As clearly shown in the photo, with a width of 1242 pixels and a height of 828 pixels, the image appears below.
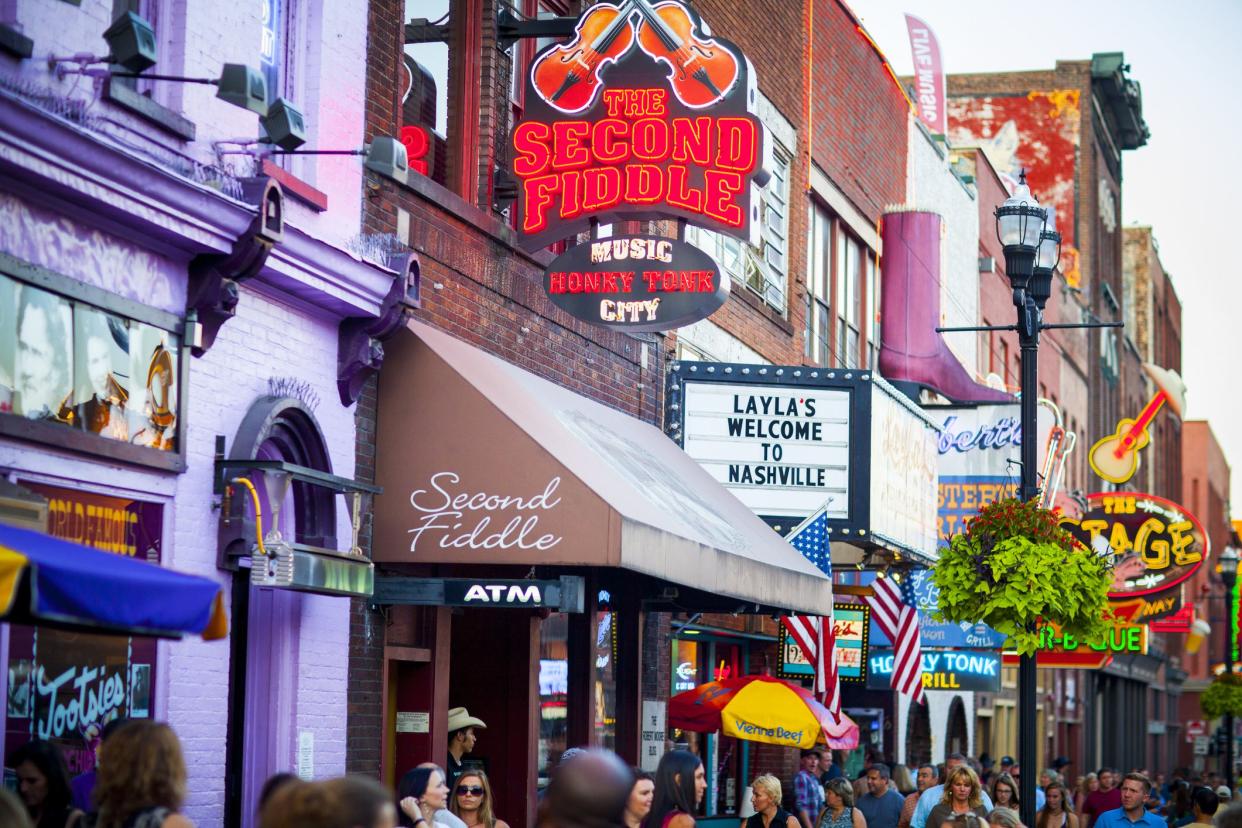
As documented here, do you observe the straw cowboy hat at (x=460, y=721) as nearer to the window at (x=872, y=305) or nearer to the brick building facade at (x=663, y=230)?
the brick building facade at (x=663, y=230)

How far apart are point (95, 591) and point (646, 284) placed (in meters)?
7.83

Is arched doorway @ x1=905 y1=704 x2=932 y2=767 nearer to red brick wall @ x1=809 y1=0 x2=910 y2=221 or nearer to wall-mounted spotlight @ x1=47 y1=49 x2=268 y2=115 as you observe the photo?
red brick wall @ x1=809 y1=0 x2=910 y2=221

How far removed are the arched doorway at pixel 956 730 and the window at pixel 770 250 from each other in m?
13.3

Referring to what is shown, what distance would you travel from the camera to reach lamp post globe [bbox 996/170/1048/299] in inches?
647

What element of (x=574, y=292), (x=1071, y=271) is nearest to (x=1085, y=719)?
(x=1071, y=271)

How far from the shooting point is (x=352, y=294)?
12.7m

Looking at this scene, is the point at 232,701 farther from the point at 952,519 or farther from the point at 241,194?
the point at 952,519

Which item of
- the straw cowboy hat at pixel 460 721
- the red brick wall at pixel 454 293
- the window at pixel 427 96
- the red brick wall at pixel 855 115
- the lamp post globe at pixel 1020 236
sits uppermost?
the red brick wall at pixel 855 115

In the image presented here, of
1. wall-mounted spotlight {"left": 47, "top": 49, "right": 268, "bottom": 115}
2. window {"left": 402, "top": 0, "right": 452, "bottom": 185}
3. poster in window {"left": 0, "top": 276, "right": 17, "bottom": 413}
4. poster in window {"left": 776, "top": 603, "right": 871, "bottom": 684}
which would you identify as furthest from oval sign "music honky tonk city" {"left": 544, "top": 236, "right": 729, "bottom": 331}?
poster in window {"left": 776, "top": 603, "right": 871, "bottom": 684}

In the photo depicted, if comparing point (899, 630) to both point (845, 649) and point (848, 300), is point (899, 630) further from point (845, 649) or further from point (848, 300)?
point (848, 300)

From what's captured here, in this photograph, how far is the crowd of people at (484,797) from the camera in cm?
515

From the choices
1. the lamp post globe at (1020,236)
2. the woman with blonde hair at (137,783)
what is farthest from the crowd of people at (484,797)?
the lamp post globe at (1020,236)

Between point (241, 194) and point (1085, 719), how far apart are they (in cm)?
4576

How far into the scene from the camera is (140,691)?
34.8ft
